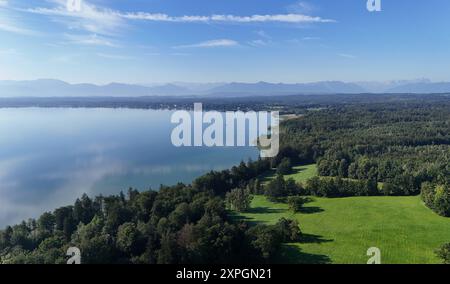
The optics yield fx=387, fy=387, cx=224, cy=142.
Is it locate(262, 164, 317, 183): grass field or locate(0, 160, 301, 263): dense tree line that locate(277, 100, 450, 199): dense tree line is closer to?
locate(262, 164, 317, 183): grass field

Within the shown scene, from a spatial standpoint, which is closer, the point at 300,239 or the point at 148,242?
the point at 148,242

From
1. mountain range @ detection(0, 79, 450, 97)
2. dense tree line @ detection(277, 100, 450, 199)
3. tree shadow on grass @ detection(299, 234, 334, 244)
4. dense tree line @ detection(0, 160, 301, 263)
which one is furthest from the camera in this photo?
mountain range @ detection(0, 79, 450, 97)

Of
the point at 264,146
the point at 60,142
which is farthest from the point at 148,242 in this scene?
the point at 60,142

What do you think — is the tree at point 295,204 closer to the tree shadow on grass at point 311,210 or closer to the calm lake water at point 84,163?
the tree shadow on grass at point 311,210

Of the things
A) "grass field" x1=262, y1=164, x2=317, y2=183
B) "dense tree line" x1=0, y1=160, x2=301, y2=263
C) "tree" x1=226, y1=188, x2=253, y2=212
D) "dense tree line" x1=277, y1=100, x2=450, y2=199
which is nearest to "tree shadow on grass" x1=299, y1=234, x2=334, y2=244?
"dense tree line" x1=0, y1=160, x2=301, y2=263

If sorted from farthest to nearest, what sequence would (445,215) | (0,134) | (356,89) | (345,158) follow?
(356,89)
(0,134)
(345,158)
(445,215)

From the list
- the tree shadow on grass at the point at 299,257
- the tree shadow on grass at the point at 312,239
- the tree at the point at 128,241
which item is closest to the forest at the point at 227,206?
the tree at the point at 128,241

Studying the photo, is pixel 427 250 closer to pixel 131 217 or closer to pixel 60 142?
pixel 131 217
